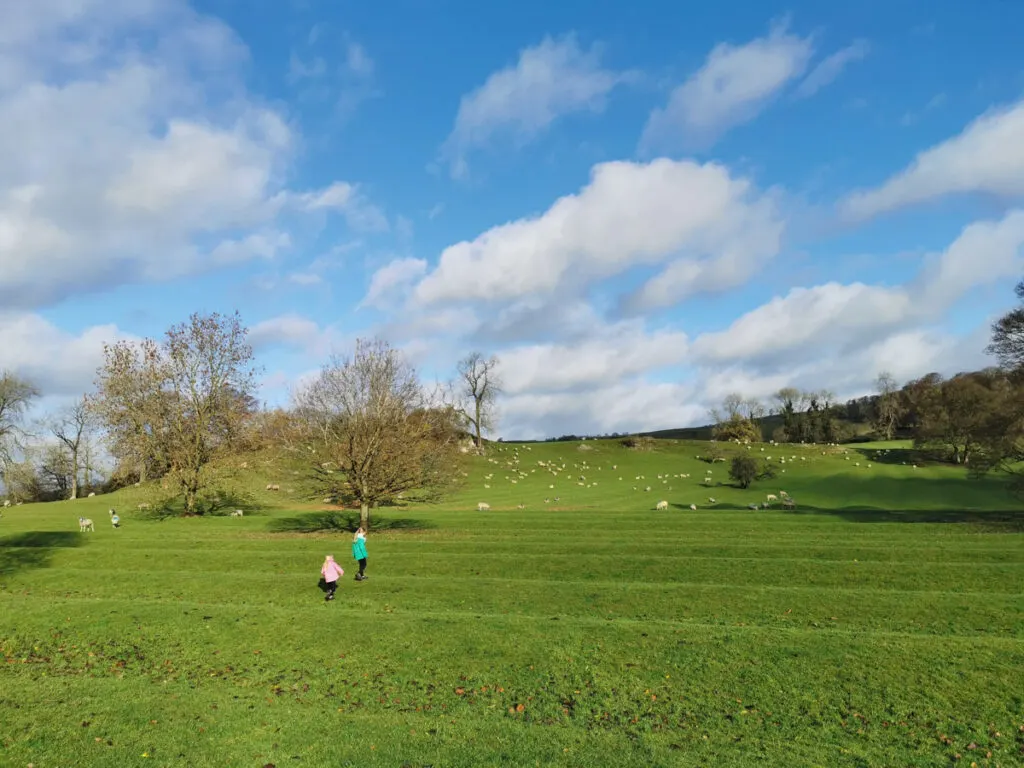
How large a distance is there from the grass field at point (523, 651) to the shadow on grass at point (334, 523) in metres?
5.75

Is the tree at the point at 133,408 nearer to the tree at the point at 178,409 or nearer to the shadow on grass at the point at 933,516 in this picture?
the tree at the point at 178,409

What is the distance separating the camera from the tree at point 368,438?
1612 inches

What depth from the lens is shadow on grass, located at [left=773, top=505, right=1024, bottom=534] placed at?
137 feet

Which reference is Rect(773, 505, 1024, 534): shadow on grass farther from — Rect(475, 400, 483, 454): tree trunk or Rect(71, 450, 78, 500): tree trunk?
Rect(71, 450, 78, 500): tree trunk

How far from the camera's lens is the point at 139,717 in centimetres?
1393

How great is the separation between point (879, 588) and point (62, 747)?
87.1 ft

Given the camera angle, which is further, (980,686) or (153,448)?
(153,448)

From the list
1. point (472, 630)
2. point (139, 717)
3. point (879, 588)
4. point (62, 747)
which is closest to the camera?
point (62, 747)

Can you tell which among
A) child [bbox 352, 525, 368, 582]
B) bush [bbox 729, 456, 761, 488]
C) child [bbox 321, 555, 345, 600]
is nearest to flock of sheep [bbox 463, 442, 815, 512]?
bush [bbox 729, 456, 761, 488]

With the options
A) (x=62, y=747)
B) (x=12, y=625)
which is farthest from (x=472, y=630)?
(x=12, y=625)

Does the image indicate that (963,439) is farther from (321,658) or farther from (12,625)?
(12,625)

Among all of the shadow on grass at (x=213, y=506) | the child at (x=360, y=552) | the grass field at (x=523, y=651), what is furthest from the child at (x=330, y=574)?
the shadow on grass at (x=213, y=506)

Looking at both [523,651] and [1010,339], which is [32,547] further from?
[1010,339]

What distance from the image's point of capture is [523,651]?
18.2 metres
